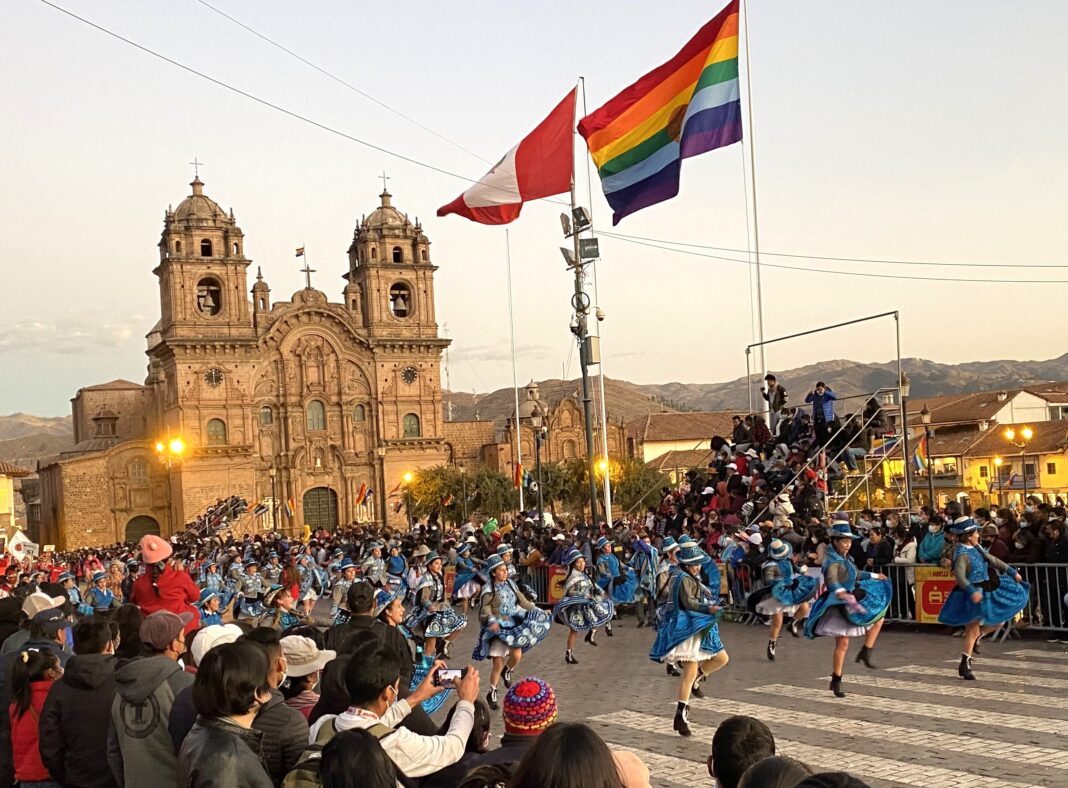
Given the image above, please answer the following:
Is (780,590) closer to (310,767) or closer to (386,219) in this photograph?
(310,767)

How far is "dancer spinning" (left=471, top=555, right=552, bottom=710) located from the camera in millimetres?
14109

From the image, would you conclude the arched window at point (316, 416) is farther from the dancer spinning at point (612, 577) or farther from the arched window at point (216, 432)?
the dancer spinning at point (612, 577)

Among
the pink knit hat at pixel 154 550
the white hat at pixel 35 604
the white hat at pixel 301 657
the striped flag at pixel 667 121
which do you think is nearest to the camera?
the white hat at pixel 301 657

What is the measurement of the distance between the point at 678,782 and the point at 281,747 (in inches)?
197

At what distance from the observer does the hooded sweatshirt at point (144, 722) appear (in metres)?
5.77

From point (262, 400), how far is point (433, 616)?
2392 inches

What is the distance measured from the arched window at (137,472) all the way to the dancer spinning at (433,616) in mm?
59356

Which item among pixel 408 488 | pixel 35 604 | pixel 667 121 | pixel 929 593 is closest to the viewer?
pixel 35 604

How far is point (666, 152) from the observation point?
23.4m

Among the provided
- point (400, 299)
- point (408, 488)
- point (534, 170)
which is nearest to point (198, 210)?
point (400, 299)

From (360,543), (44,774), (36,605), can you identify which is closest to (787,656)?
(36,605)

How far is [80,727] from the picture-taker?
6445mm

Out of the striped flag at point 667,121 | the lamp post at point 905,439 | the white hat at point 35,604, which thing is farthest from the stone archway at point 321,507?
the white hat at point 35,604

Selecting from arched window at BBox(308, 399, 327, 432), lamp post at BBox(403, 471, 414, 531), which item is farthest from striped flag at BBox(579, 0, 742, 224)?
arched window at BBox(308, 399, 327, 432)
